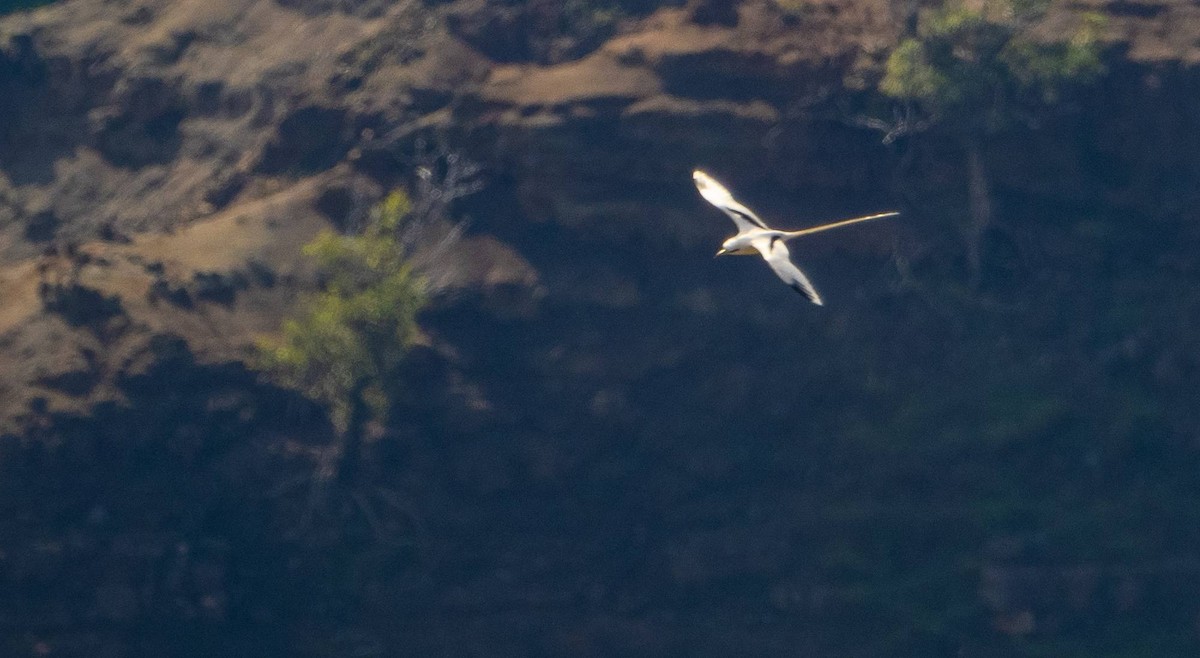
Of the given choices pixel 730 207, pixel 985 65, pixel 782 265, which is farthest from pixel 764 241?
pixel 985 65

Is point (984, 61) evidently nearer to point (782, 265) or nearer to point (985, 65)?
point (985, 65)

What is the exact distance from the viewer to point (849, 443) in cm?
4906

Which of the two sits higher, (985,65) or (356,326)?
(985,65)

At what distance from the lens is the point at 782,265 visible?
27.1 m

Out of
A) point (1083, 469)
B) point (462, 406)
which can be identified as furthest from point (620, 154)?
point (1083, 469)

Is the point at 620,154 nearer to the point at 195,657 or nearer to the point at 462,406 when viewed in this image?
the point at 462,406

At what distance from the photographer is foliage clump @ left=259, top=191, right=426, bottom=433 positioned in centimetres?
4359

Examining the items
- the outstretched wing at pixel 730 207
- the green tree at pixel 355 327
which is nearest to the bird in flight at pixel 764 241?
the outstretched wing at pixel 730 207

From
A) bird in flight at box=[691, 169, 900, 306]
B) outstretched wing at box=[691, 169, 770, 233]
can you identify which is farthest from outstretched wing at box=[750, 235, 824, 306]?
outstretched wing at box=[691, 169, 770, 233]

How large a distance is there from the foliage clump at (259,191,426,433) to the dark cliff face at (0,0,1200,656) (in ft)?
8.18

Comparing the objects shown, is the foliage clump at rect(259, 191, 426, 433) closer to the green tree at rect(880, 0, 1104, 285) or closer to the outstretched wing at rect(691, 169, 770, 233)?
the outstretched wing at rect(691, 169, 770, 233)

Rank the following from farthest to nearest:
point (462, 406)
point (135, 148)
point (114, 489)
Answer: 1. point (135, 148)
2. point (462, 406)
3. point (114, 489)

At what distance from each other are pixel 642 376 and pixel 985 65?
47.2 ft

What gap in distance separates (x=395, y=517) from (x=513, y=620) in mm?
4771
